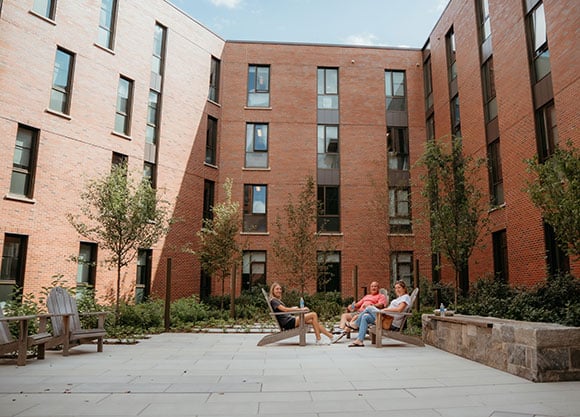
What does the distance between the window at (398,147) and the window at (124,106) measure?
1180cm

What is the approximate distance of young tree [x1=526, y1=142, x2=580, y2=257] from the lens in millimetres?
7797

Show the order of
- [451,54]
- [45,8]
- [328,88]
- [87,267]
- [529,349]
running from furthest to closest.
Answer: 1. [328,88]
2. [451,54]
3. [87,267]
4. [45,8]
5. [529,349]

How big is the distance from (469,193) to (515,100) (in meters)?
4.06

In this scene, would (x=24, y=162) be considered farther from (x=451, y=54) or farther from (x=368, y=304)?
(x=451, y=54)

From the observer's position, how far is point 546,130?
13586mm

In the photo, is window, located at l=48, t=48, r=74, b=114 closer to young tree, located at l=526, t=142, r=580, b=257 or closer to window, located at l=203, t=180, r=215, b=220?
window, located at l=203, t=180, r=215, b=220

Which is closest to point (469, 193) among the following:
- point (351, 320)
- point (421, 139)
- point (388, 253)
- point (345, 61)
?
point (351, 320)

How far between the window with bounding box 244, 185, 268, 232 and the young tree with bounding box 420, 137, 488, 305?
365 inches

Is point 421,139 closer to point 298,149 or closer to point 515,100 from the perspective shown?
point 298,149

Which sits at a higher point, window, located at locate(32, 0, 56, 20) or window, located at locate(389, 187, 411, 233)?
window, located at locate(32, 0, 56, 20)

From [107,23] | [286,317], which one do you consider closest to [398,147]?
[107,23]

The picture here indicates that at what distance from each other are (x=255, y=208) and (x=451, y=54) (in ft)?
36.1

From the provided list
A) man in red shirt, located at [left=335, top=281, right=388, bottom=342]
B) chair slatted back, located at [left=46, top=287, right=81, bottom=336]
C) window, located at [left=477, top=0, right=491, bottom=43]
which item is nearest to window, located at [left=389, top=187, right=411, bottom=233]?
window, located at [left=477, top=0, right=491, bottom=43]

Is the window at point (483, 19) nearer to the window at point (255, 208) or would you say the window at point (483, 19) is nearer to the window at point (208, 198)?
the window at point (255, 208)
